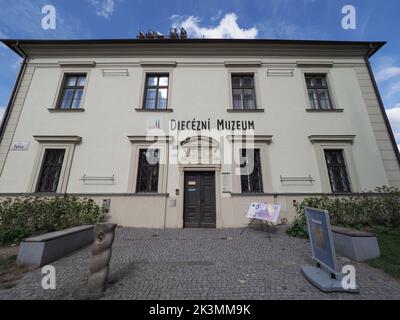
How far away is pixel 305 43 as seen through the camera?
31.1 feet

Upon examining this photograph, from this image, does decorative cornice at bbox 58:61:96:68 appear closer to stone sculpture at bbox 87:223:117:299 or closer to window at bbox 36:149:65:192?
window at bbox 36:149:65:192

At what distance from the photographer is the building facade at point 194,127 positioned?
7.63 m

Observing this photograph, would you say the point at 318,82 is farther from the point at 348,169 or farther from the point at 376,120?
the point at 348,169

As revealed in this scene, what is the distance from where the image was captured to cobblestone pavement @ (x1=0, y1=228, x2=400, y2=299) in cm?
287

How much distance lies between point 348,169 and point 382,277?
560 cm

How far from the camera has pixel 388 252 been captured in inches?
175

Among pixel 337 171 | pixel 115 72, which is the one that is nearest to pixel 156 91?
pixel 115 72

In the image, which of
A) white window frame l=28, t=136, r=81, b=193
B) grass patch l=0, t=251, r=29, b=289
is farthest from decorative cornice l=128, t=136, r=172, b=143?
grass patch l=0, t=251, r=29, b=289

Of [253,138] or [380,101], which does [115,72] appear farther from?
[380,101]

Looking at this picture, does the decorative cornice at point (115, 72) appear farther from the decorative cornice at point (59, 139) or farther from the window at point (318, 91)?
the window at point (318, 91)

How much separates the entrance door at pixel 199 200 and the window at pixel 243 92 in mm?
3648

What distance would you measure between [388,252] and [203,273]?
176 inches
